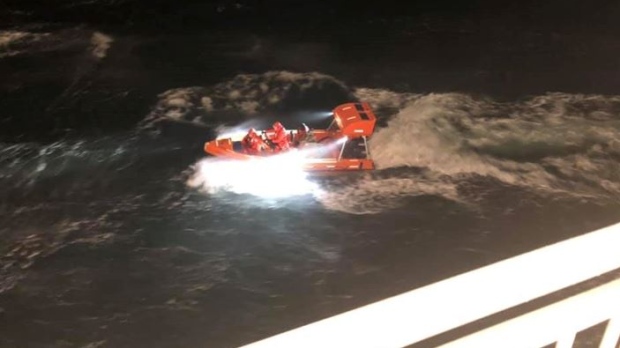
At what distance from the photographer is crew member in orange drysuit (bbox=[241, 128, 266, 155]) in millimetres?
1771

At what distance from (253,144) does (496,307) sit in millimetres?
1365

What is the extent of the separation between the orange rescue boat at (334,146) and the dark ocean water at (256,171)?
38 mm

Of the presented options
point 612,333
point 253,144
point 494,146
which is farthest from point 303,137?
point 612,333

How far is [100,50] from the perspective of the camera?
7.56 feet

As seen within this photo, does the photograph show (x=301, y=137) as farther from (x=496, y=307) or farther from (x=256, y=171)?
(x=496, y=307)

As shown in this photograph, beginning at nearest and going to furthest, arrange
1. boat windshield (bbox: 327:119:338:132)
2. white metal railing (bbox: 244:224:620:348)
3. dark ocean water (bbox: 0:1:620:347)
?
white metal railing (bbox: 244:224:620:348) < dark ocean water (bbox: 0:1:620:347) < boat windshield (bbox: 327:119:338:132)

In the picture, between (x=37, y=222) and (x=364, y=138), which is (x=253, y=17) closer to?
(x=364, y=138)

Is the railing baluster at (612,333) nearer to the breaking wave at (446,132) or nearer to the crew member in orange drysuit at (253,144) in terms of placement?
the breaking wave at (446,132)

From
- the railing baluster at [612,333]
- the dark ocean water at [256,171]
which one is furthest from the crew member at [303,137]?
the railing baluster at [612,333]

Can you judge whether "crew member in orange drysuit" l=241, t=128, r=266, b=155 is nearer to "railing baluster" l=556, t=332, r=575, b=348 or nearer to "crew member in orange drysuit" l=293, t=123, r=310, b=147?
"crew member in orange drysuit" l=293, t=123, r=310, b=147

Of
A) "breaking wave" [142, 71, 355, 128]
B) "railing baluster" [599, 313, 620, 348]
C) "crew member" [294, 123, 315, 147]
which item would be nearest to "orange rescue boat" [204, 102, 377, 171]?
"crew member" [294, 123, 315, 147]

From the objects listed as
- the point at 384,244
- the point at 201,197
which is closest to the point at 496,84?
the point at 384,244

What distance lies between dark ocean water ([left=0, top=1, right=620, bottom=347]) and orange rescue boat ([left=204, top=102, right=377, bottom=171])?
4 centimetres

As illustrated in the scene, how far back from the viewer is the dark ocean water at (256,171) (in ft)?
4.77
